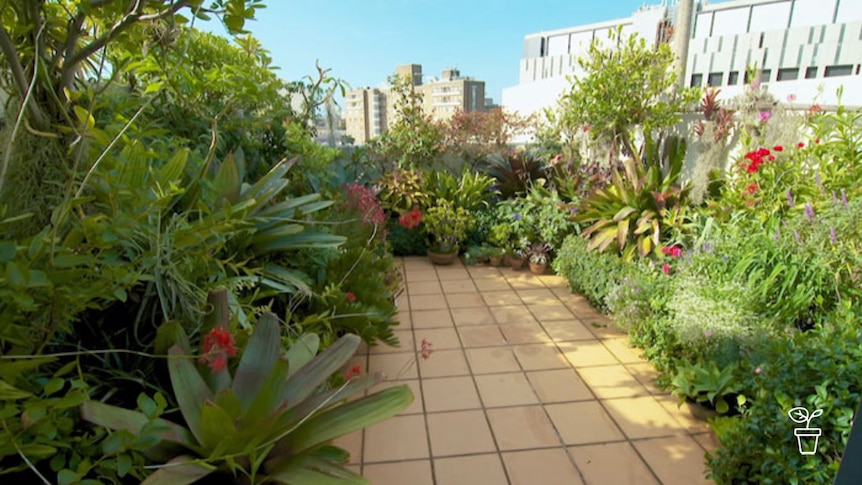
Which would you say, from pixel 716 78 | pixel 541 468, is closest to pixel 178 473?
pixel 541 468

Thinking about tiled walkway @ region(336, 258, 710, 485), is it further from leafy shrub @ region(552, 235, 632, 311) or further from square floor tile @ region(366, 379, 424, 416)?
leafy shrub @ region(552, 235, 632, 311)

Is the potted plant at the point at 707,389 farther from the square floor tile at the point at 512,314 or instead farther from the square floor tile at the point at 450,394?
the square floor tile at the point at 512,314

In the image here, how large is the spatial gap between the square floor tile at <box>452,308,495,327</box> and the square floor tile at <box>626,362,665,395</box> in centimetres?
103

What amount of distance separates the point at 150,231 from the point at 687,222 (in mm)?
3624

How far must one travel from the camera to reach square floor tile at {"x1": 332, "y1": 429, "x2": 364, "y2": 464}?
1.94 meters

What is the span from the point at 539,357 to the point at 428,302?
118 centimetres

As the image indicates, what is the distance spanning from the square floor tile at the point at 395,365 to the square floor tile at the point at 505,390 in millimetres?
413

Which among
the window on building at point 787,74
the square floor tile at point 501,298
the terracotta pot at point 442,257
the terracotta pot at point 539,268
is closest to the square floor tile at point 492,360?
the square floor tile at point 501,298

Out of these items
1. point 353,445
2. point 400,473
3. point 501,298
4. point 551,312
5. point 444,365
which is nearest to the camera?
→ point 400,473

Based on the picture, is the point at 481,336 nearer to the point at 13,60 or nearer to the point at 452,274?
the point at 452,274

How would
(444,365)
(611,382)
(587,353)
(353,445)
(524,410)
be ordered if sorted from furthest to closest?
(587,353), (444,365), (611,382), (524,410), (353,445)

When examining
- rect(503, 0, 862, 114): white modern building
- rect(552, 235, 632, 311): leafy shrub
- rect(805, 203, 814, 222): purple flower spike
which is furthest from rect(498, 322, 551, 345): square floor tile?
rect(503, 0, 862, 114): white modern building

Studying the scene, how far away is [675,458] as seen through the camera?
194cm

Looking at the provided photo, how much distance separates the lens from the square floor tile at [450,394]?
229 centimetres
